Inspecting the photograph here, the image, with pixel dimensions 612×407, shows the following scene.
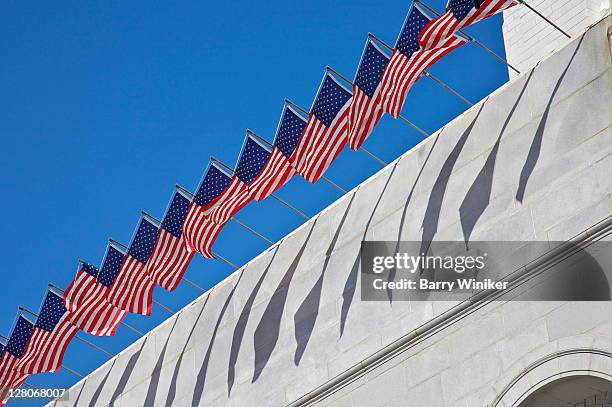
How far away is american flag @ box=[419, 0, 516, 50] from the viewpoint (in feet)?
63.0

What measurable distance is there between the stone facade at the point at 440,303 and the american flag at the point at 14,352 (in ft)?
12.7

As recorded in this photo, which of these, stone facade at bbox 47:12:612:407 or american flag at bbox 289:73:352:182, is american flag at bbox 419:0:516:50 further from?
american flag at bbox 289:73:352:182

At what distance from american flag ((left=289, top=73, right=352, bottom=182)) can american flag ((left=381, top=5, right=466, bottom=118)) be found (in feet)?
3.95

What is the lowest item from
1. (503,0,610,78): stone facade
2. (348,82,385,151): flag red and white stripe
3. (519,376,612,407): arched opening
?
(519,376,612,407): arched opening

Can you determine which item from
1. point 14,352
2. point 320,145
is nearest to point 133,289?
point 14,352

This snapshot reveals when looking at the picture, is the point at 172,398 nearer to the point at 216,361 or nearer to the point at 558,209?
the point at 216,361

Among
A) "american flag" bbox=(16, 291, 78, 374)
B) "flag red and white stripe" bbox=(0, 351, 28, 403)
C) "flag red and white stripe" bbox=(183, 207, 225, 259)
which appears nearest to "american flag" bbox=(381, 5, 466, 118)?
"flag red and white stripe" bbox=(183, 207, 225, 259)

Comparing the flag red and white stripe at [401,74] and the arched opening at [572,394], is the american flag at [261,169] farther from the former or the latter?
the arched opening at [572,394]

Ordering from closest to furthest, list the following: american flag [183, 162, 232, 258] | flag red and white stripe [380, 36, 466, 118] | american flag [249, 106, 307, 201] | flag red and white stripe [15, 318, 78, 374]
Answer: flag red and white stripe [380, 36, 466, 118] < american flag [249, 106, 307, 201] < american flag [183, 162, 232, 258] < flag red and white stripe [15, 318, 78, 374]

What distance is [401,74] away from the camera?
68.6ft

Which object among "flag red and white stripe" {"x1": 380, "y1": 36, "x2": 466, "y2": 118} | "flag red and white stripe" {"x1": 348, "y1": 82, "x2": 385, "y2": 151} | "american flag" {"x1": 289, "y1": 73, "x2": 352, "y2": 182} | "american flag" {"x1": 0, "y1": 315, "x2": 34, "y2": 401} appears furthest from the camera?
"american flag" {"x1": 0, "y1": 315, "x2": 34, "y2": 401}

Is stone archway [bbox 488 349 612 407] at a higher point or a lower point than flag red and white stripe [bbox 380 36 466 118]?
lower

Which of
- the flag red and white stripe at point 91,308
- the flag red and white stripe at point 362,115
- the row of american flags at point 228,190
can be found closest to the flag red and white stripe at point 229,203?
the row of american flags at point 228,190

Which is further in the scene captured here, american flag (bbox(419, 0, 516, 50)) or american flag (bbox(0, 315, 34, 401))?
american flag (bbox(0, 315, 34, 401))
